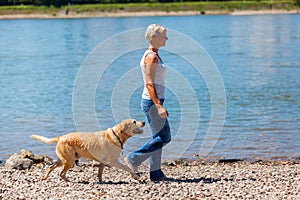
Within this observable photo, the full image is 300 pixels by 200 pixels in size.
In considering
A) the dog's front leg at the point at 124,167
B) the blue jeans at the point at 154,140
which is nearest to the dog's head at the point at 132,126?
the blue jeans at the point at 154,140

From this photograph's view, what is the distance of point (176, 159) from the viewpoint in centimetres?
1411

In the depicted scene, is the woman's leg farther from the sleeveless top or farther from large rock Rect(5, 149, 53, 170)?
large rock Rect(5, 149, 53, 170)

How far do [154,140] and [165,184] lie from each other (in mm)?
728

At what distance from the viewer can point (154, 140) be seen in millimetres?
10422

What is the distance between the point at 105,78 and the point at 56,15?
9735cm

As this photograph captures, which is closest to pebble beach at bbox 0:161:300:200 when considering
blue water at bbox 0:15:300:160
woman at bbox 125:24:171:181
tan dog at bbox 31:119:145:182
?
tan dog at bbox 31:119:145:182

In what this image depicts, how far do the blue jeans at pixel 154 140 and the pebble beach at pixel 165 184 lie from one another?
0.32m

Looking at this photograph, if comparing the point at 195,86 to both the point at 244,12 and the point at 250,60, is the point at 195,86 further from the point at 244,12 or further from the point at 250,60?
the point at 244,12

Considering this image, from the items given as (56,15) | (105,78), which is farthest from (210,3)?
(105,78)

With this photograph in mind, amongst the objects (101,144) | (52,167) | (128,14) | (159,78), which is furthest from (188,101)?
(128,14)

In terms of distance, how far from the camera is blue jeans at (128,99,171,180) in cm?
1012

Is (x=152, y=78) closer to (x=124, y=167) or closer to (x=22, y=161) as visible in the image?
(x=124, y=167)

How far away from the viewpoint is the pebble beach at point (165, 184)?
9695 millimetres

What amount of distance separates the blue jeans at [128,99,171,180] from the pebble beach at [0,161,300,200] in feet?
1.04
